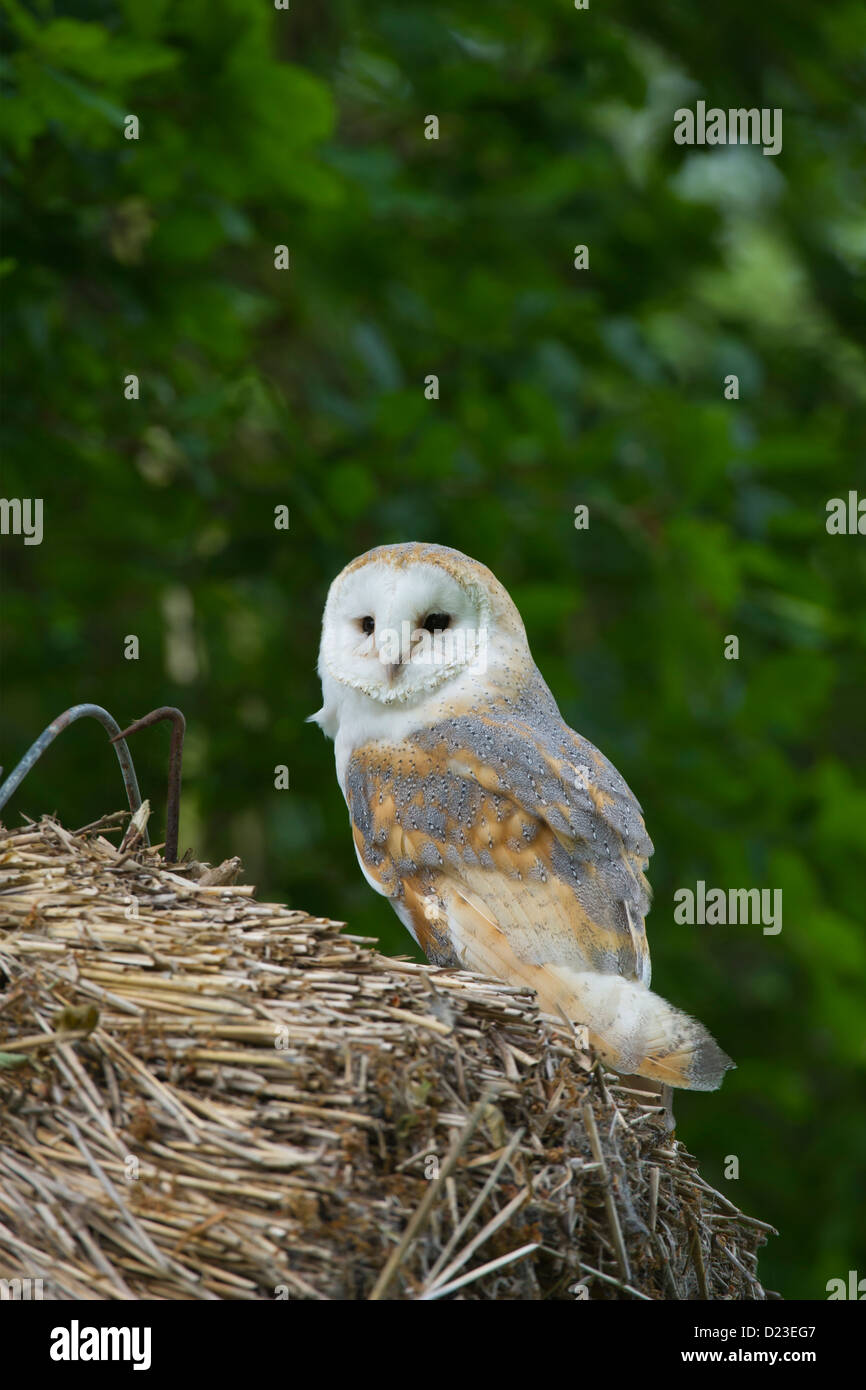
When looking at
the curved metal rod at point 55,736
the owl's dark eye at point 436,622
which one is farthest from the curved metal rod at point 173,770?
the owl's dark eye at point 436,622

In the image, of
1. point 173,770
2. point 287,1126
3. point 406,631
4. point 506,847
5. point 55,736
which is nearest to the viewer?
point 287,1126

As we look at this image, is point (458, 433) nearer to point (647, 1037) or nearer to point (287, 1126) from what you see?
point (647, 1037)

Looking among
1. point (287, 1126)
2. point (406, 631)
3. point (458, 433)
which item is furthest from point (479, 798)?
point (458, 433)

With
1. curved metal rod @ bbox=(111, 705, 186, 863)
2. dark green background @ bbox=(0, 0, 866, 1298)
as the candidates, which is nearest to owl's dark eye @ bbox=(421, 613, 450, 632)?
curved metal rod @ bbox=(111, 705, 186, 863)

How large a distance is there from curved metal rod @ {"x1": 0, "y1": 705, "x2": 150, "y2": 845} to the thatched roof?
126mm

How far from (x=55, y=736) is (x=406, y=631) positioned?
2.76ft

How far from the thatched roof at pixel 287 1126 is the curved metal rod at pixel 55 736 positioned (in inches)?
5.0

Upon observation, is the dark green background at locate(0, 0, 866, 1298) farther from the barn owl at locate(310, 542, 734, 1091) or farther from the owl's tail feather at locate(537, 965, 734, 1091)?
the owl's tail feather at locate(537, 965, 734, 1091)

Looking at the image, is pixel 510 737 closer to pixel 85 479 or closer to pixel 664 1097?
pixel 664 1097

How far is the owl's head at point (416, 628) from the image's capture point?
9.55ft

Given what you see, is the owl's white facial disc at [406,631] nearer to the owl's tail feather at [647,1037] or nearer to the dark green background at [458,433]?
the owl's tail feather at [647,1037]

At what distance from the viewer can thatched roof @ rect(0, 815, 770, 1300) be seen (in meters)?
1.79

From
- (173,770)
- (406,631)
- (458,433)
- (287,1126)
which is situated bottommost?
(287,1126)

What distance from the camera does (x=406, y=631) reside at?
293 cm
